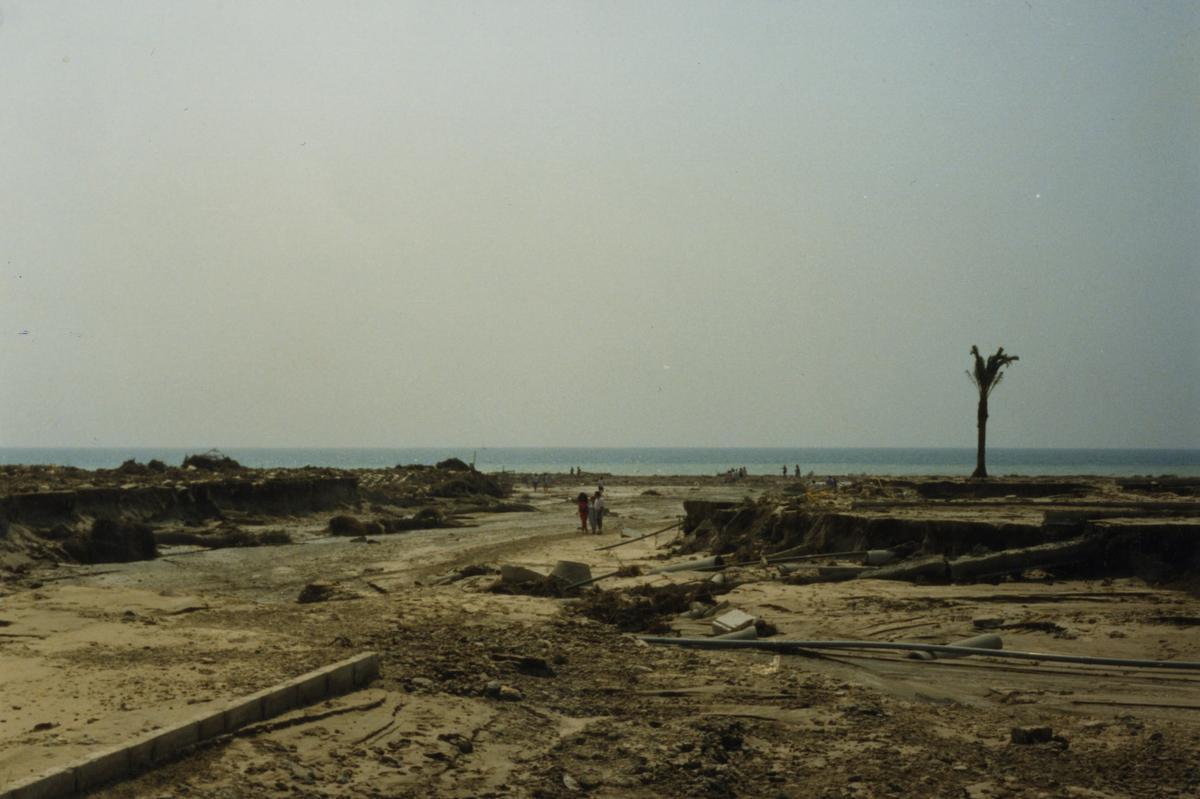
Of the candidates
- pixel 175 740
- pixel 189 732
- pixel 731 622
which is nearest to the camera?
pixel 175 740

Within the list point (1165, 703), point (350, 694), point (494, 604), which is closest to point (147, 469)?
point (494, 604)

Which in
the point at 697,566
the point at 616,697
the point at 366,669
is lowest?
the point at 616,697

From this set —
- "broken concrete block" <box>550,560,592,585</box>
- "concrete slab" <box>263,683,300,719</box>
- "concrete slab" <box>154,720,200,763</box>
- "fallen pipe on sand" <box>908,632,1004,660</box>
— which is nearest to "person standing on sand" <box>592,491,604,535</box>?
"broken concrete block" <box>550,560,592,585</box>

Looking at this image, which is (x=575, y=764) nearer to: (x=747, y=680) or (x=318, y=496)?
(x=747, y=680)

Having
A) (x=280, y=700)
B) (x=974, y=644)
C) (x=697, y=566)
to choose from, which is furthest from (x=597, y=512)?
(x=280, y=700)

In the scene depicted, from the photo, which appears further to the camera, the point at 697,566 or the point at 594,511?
the point at 594,511

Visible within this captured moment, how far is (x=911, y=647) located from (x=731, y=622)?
7.59 ft

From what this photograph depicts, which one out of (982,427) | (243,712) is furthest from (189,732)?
(982,427)

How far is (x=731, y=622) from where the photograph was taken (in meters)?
11.9

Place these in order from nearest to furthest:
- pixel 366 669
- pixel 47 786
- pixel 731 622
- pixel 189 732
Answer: pixel 47 786 → pixel 189 732 → pixel 366 669 → pixel 731 622

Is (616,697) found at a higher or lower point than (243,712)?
lower

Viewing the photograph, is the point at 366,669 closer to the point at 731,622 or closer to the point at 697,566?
the point at 731,622

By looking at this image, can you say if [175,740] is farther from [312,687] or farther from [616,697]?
[616,697]

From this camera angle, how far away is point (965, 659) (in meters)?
10.4
